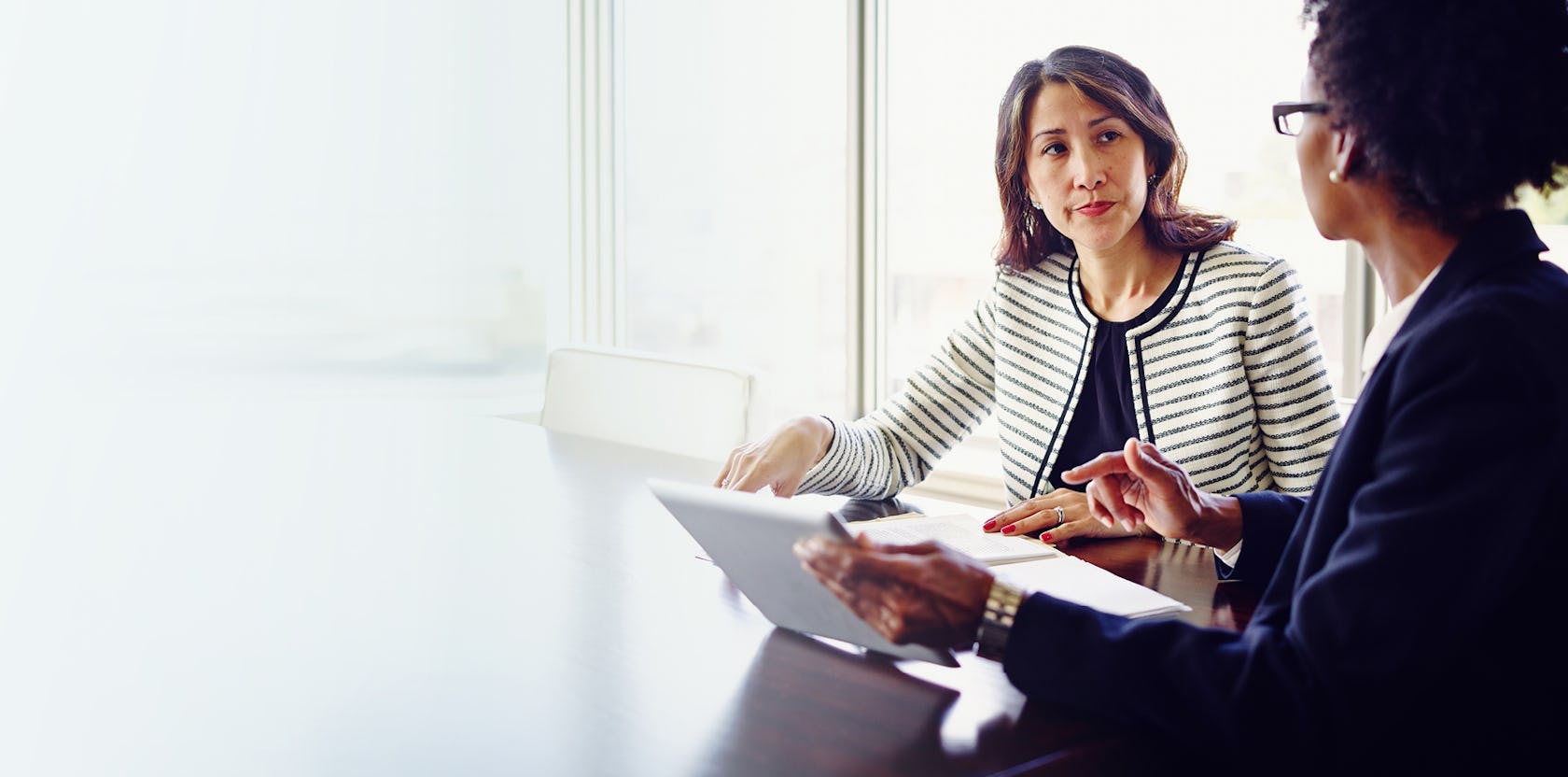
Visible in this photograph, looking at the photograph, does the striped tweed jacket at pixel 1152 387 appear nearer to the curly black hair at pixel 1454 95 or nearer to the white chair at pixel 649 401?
the white chair at pixel 649 401

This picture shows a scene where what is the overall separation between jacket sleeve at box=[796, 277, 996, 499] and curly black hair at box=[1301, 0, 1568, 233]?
3.20 ft

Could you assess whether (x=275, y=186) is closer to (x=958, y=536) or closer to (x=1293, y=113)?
(x=958, y=536)

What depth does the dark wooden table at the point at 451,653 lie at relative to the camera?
2.88 feet

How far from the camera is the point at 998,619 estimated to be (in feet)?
3.17

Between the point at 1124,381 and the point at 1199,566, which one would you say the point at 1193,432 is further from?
the point at 1199,566

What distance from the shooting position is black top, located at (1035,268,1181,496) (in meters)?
1.99

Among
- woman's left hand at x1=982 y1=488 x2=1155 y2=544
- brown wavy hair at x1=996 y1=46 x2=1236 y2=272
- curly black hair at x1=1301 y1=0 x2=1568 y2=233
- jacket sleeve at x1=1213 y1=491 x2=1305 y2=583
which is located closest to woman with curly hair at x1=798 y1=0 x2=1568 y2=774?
curly black hair at x1=1301 y1=0 x2=1568 y2=233

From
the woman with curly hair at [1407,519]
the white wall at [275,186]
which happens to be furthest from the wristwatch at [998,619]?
the white wall at [275,186]

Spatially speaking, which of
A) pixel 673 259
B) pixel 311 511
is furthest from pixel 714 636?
pixel 673 259

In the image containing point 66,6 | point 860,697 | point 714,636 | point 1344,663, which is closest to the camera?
point 1344,663

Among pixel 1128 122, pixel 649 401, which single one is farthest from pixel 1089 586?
pixel 649 401

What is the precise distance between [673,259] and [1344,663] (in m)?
3.85

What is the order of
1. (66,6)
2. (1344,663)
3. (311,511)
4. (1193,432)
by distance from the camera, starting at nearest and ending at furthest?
1. (1344,663)
2. (311,511)
3. (1193,432)
4. (66,6)

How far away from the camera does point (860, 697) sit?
962 millimetres
